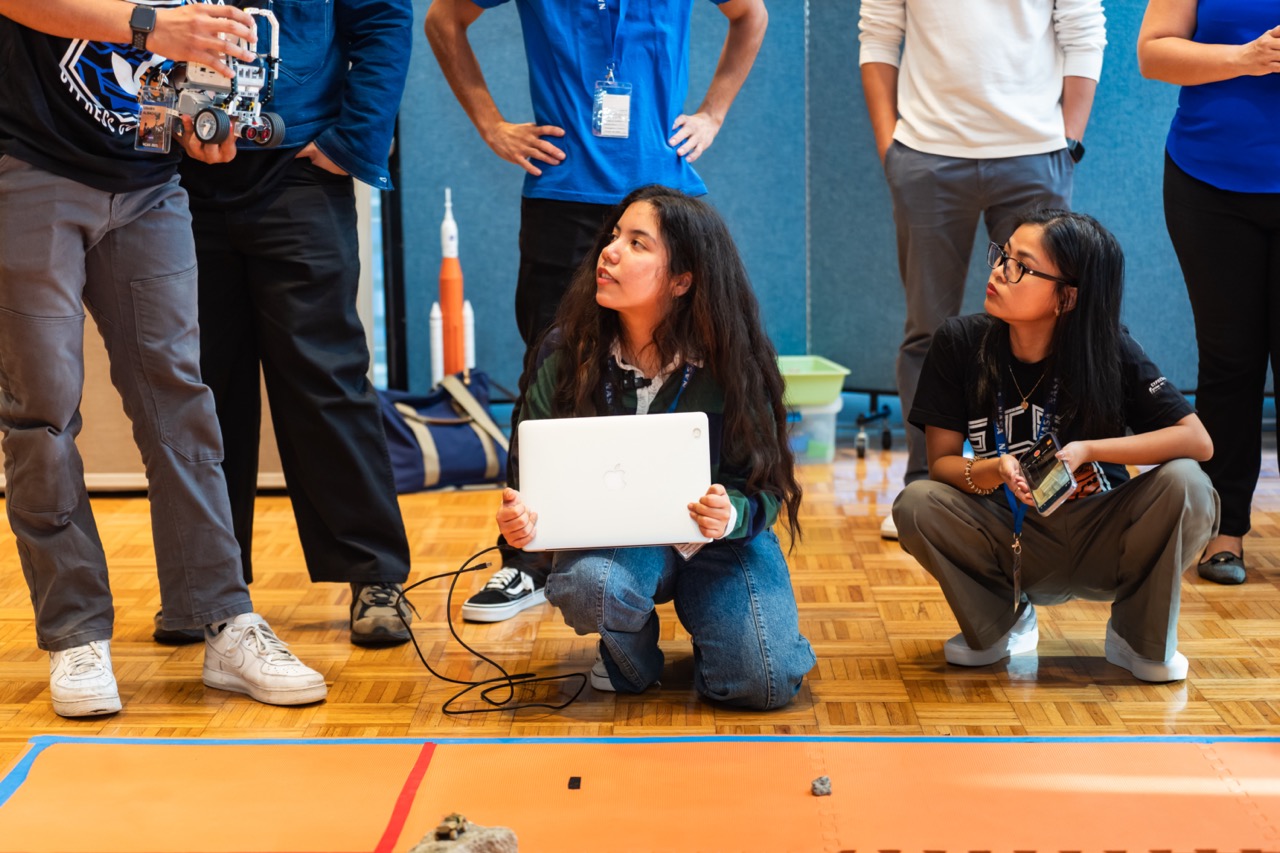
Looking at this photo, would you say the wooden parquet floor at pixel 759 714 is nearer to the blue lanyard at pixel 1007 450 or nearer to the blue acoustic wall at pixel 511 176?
the blue lanyard at pixel 1007 450

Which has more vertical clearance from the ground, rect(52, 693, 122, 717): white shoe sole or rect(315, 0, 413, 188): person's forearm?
rect(315, 0, 413, 188): person's forearm

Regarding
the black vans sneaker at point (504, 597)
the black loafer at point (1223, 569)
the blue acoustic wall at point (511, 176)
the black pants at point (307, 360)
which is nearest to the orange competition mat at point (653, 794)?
the black pants at point (307, 360)

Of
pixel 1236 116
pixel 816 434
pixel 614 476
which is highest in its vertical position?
pixel 1236 116

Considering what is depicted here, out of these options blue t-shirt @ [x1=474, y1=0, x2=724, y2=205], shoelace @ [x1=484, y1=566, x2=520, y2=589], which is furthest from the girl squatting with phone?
shoelace @ [x1=484, y1=566, x2=520, y2=589]

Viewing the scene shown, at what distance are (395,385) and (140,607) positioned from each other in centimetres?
198

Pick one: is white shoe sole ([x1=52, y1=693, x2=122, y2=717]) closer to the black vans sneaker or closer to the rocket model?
the black vans sneaker

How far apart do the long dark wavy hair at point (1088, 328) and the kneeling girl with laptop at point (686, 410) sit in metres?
0.45

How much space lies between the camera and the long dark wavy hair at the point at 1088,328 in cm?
216

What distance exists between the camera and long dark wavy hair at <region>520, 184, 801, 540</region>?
2098 mm

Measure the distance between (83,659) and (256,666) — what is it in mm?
246

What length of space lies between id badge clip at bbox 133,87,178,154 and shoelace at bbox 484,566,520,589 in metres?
1.02

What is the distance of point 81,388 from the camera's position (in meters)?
1.97

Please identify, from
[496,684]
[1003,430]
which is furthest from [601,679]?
[1003,430]

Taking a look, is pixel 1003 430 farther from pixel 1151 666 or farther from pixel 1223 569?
pixel 1223 569
